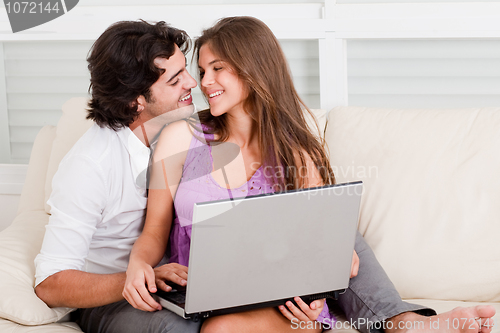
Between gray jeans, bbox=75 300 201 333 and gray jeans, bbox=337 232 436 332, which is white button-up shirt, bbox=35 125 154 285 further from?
gray jeans, bbox=337 232 436 332

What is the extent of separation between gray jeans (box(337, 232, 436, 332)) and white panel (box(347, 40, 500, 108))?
0.91 m

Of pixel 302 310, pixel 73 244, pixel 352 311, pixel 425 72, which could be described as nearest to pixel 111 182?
pixel 73 244

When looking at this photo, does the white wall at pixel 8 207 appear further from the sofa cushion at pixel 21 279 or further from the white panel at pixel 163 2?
the white panel at pixel 163 2

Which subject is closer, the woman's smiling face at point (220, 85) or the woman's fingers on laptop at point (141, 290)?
the woman's fingers on laptop at point (141, 290)

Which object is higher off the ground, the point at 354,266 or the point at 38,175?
the point at 38,175

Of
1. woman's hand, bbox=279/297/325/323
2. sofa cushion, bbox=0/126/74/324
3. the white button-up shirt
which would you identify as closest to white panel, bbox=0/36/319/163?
sofa cushion, bbox=0/126/74/324

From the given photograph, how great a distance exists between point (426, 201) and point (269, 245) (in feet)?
2.44

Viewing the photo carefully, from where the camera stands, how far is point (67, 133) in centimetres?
165

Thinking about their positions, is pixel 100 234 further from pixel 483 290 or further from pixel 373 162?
pixel 483 290

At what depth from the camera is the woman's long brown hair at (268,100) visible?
1292 mm

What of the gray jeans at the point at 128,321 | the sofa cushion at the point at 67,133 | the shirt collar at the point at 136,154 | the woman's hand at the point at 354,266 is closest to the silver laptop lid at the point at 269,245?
the gray jeans at the point at 128,321

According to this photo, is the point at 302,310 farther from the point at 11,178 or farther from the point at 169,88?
the point at 11,178

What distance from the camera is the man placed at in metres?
1.12

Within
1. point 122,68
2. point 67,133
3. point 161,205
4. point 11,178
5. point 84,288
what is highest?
point 122,68
